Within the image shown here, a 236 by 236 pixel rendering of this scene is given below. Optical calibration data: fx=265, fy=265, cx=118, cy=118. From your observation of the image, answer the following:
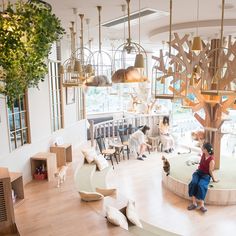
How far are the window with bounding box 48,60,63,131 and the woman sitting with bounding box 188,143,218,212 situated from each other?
3.61 metres

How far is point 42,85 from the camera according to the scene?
5.91 metres

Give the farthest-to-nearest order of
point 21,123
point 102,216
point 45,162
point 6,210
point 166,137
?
point 166,137 → point 45,162 → point 21,123 → point 102,216 → point 6,210

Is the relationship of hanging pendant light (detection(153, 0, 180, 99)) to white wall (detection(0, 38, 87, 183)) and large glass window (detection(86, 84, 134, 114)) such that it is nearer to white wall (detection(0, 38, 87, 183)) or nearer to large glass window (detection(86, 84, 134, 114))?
white wall (detection(0, 38, 87, 183))

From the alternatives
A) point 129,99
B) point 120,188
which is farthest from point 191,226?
point 129,99

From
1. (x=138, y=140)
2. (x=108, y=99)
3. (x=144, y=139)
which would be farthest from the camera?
(x=108, y=99)

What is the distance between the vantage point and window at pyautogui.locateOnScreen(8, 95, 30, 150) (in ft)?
16.1

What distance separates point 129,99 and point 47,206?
8.41m

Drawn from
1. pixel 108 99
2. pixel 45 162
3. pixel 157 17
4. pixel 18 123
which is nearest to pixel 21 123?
pixel 18 123

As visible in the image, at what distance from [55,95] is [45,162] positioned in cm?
200

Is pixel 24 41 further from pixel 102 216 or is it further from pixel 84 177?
pixel 84 177

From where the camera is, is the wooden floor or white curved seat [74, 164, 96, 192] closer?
the wooden floor

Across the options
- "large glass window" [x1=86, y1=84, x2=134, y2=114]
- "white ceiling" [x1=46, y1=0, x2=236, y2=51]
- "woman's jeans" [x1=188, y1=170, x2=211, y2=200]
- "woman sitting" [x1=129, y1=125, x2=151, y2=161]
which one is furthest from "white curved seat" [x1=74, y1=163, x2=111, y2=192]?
"large glass window" [x1=86, y1=84, x2=134, y2=114]

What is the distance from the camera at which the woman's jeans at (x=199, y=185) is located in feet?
16.8

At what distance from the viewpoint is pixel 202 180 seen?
5234mm
